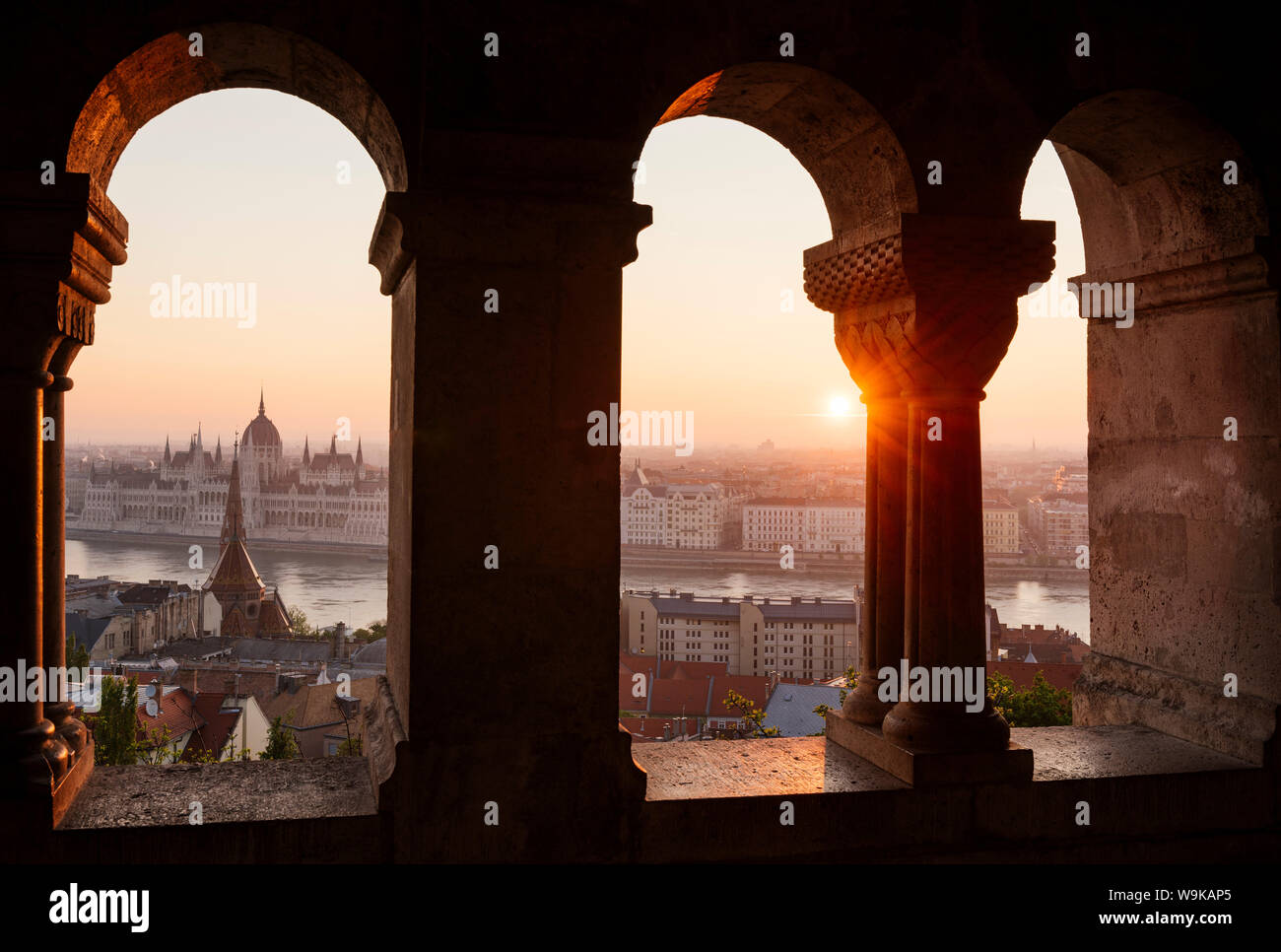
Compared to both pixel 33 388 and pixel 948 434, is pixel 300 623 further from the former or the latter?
pixel 948 434

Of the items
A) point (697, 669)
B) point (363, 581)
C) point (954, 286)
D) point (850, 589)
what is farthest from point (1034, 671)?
point (363, 581)

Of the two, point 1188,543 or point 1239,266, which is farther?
point 1188,543

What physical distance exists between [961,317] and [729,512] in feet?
63.0

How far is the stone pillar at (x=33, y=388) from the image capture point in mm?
3035

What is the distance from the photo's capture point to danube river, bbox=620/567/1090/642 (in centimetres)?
2136

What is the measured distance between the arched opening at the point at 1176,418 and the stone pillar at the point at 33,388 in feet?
11.8

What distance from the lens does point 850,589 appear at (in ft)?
66.6

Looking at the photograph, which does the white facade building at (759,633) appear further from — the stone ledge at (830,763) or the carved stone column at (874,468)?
the carved stone column at (874,468)

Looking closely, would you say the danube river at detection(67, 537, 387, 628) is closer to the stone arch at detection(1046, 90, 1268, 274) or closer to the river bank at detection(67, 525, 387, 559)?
the river bank at detection(67, 525, 387, 559)

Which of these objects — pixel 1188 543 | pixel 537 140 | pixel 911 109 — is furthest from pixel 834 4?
pixel 1188 543

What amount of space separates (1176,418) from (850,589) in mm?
→ 16124

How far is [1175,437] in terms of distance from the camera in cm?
446

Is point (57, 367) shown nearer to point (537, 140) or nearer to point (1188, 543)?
point (537, 140)

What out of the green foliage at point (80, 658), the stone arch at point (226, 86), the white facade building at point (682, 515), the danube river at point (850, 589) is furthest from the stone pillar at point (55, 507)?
the white facade building at point (682, 515)
